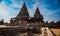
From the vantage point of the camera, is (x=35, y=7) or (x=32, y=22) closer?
(x=35, y=7)

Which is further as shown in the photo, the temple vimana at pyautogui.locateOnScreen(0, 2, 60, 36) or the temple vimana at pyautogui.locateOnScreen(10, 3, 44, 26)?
the temple vimana at pyautogui.locateOnScreen(10, 3, 44, 26)

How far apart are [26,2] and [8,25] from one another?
82 centimetres

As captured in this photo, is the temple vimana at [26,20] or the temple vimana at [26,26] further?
the temple vimana at [26,20]

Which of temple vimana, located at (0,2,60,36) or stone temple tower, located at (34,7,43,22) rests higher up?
stone temple tower, located at (34,7,43,22)

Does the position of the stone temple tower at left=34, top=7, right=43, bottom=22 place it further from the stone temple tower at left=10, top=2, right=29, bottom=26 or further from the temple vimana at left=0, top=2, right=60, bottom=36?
the stone temple tower at left=10, top=2, right=29, bottom=26

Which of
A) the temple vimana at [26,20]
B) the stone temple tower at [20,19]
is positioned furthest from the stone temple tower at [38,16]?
the stone temple tower at [20,19]

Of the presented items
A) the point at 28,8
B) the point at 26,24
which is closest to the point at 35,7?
the point at 28,8

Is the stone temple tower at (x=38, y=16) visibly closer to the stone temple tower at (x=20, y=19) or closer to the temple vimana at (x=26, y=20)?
the temple vimana at (x=26, y=20)

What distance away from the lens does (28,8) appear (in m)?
5.80

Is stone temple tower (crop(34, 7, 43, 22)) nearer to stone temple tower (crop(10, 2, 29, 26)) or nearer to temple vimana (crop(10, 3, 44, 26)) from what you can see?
temple vimana (crop(10, 3, 44, 26))

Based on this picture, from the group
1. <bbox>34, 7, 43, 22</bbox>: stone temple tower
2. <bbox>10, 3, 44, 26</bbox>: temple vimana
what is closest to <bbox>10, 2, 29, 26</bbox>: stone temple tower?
<bbox>10, 3, 44, 26</bbox>: temple vimana

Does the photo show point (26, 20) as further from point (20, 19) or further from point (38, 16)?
point (38, 16)

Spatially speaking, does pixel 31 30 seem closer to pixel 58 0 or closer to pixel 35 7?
pixel 35 7

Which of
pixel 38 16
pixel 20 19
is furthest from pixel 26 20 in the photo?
pixel 38 16
